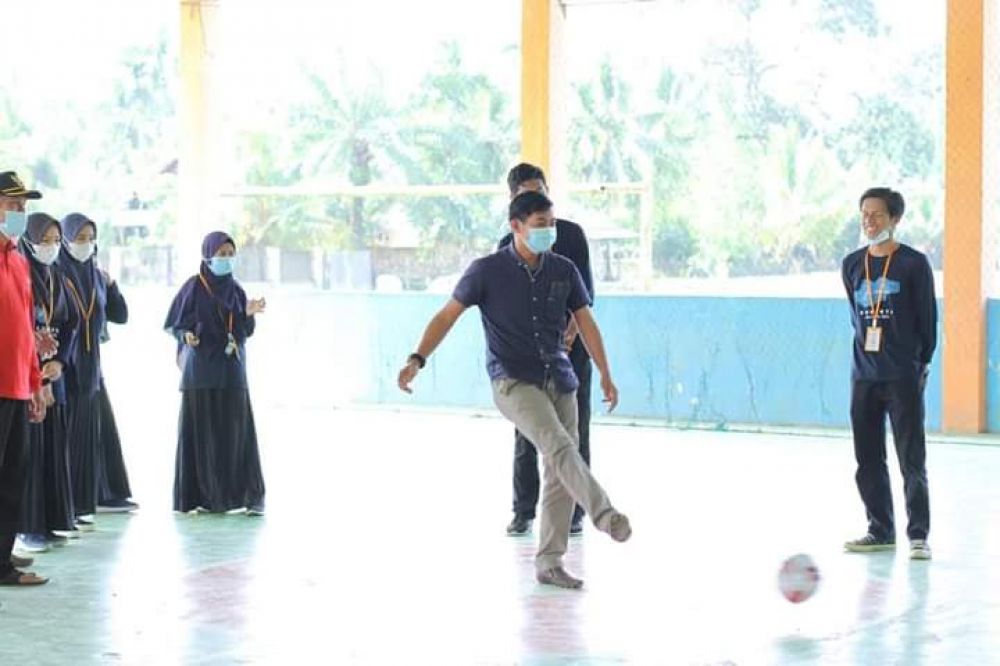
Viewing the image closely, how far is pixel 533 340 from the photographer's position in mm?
8219

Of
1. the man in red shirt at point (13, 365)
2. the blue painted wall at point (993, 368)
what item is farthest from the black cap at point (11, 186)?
the blue painted wall at point (993, 368)

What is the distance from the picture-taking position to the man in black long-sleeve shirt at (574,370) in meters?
9.30

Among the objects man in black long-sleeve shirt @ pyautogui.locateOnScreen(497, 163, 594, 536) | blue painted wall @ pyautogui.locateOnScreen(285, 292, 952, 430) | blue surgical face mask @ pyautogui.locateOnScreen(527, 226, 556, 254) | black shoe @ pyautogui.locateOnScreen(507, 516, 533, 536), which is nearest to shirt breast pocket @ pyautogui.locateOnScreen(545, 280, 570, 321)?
blue surgical face mask @ pyautogui.locateOnScreen(527, 226, 556, 254)

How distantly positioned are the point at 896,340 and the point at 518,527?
7.45 feet

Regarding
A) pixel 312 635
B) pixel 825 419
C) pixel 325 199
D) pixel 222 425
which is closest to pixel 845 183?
Answer: pixel 325 199

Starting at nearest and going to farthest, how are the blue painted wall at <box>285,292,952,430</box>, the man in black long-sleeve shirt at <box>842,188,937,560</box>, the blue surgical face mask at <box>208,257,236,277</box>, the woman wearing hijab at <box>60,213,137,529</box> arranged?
the man in black long-sleeve shirt at <box>842,188,937,560</box>, the woman wearing hijab at <box>60,213,137,529</box>, the blue surgical face mask at <box>208,257,236,277</box>, the blue painted wall at <box>285,292,952,430</box>

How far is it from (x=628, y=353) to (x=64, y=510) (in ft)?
24.6

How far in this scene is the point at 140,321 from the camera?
62.0 feet

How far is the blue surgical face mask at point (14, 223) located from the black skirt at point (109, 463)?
2582 mm

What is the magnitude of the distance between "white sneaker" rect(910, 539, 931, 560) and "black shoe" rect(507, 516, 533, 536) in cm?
208

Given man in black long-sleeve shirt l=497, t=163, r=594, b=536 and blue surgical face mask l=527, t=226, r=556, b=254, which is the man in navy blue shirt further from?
man in black long-sleeve shirt l=497, t=163, r=594, b=536

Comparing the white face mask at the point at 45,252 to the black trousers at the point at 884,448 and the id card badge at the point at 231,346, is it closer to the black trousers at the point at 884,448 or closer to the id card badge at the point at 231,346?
the id card badge at the point at 231,346

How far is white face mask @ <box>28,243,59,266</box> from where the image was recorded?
9.24m

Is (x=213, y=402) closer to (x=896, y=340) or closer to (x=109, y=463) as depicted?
(x=109, y=463)
